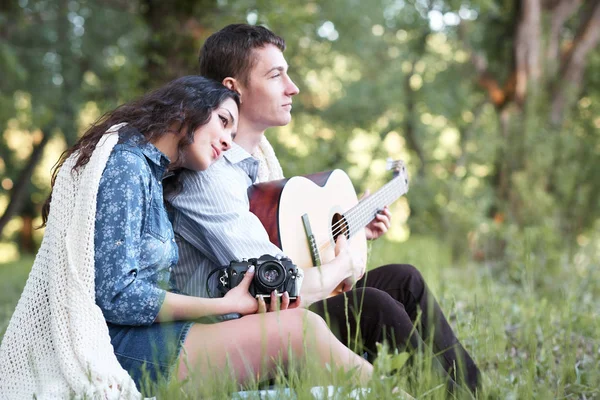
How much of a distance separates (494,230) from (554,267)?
4.69ft

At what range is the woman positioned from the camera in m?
2.33

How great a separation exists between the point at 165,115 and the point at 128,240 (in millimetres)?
488

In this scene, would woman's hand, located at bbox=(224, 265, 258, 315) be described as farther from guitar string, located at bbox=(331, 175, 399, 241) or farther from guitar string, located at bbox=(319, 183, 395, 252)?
guitar string, located at bbox=(331, 175, 399, 241)

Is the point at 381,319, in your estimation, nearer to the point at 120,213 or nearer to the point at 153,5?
the point at 120,213

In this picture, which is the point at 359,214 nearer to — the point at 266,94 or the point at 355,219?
the point at 355,219

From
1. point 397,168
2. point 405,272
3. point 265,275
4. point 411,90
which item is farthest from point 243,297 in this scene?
point 411,90

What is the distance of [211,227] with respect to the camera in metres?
2.64

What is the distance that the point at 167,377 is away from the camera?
2342mm

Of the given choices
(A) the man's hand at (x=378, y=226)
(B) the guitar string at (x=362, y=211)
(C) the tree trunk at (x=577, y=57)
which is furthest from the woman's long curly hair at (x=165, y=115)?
(C) the tree trunk at (x=577, y=57)

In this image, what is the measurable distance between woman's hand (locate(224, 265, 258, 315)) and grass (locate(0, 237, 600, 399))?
0.24 meters

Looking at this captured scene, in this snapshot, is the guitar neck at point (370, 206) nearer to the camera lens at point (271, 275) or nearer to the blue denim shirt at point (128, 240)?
the camera lens at point (271, 275)

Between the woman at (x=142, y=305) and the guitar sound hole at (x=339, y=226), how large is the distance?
39.8 inches

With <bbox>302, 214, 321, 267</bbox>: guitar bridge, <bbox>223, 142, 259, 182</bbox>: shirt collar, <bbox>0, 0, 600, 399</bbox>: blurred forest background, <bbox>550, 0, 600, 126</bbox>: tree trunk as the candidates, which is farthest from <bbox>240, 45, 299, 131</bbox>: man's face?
<bbox>550, 0, 600, 126</bbox>: tree trunk

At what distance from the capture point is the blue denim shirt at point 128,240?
2340 mm
